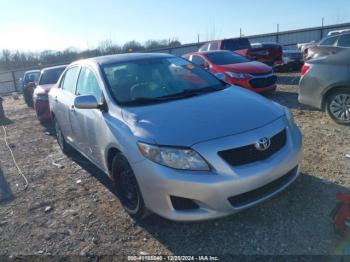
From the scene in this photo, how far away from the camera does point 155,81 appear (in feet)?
14.0

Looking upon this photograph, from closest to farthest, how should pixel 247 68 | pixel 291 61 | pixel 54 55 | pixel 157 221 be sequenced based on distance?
pixel 157 221, pixel 247 68, pixel 291 61, pixel 54 55

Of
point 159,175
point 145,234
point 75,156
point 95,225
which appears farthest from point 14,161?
point 159,175

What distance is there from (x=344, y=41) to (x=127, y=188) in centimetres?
1026

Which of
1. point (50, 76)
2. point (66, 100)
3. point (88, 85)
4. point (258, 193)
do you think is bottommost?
point (258, 193)

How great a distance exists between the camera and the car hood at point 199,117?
3.07m

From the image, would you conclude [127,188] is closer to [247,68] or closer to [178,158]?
[178,158]

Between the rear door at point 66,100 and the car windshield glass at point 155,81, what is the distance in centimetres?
108

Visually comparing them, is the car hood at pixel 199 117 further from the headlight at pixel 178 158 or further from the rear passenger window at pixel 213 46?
the rear passenger window at pixel 213 46

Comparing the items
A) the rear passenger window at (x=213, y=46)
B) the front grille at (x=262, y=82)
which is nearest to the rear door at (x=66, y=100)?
the front grille at (x=262, y=82)

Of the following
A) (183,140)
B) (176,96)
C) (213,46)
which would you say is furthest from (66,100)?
(213,46)

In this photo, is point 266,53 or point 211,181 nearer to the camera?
point 211,181

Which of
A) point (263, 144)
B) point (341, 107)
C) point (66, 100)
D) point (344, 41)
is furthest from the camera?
point (344, 41)

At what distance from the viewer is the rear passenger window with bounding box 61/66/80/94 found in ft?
17.2

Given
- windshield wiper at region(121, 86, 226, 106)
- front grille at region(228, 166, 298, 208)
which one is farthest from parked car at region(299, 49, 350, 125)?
front grille at region(228, 166, 298, 208)
